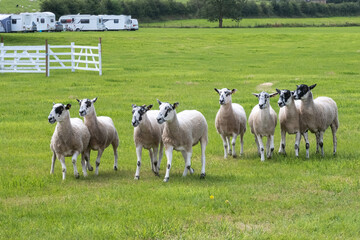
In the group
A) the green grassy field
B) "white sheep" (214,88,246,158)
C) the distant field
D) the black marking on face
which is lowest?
the distant field

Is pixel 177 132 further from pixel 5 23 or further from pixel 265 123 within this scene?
pixel 5 23

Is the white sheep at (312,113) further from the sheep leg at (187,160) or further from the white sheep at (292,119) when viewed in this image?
the sheep leg at (187,160)

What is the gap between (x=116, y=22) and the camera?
100 m

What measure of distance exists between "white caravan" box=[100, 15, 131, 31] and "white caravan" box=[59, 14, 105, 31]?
0.86 metres

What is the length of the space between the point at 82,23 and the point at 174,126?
298 ft

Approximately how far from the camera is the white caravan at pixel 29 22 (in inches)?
3398

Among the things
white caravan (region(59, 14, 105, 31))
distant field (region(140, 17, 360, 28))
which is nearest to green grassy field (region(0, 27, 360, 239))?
white caravan (region(59, 14, 105, 31))

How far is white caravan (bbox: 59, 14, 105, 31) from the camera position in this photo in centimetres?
9819

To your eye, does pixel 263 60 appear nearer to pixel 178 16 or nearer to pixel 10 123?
pixel 10 123

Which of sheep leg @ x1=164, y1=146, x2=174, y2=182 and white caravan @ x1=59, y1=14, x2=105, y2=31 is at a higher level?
sheep leg @ x1=164, y1=146, x2=174, y2=182

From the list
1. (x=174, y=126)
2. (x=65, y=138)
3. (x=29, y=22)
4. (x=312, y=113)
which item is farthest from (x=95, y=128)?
Answer: (x=29, y=22)

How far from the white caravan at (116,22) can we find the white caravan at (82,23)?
A: 865 mm

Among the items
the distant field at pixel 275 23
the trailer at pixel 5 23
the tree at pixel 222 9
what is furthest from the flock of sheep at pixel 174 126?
the tree at pixel 222 9

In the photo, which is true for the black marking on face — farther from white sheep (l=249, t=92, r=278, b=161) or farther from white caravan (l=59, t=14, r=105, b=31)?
white caravan (l=59, t=14, r=105, b=31)
